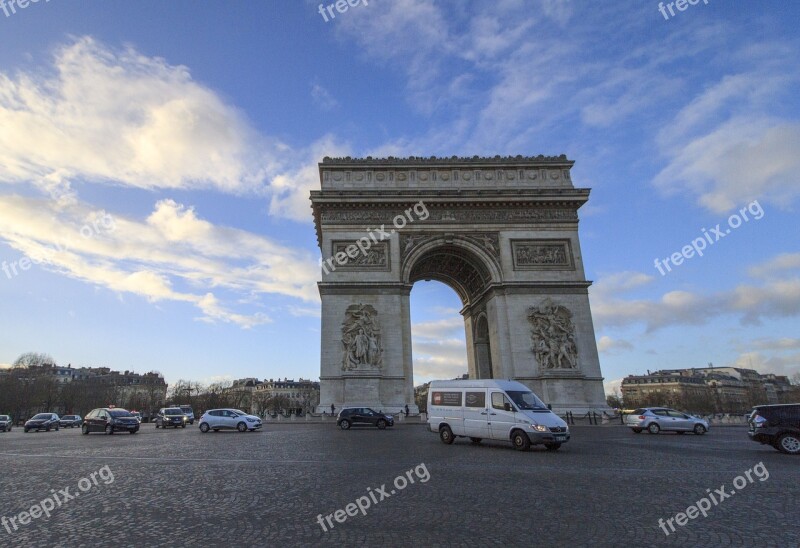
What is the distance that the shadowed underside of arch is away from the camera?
34000 mm

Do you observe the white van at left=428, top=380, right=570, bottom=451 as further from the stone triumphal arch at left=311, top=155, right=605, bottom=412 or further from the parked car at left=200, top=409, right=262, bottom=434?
the stone triumphal arch at left=311, top=155, right=605, bottom=412

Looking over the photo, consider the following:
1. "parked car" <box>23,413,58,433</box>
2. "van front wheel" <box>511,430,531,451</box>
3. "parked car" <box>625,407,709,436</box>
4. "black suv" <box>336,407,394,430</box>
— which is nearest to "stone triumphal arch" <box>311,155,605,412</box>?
"black suv" <box>336,407,394,430</box>

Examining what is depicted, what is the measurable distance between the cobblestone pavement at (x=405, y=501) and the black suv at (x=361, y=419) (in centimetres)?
1397

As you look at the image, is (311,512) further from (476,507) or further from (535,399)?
(535,399)

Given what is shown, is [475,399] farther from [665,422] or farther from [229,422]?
[229,422]

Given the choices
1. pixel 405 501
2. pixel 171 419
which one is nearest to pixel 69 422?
pixel 171 419

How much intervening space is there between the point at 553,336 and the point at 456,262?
956cm

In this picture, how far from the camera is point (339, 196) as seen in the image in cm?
3259

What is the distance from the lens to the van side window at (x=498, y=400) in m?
13.6

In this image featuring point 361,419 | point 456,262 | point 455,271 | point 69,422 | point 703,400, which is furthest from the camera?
point 703,400

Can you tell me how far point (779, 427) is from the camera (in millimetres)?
12719

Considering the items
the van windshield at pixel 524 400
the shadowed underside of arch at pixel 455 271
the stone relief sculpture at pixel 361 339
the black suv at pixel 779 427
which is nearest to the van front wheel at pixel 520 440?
the van windshield at pixel 524 400

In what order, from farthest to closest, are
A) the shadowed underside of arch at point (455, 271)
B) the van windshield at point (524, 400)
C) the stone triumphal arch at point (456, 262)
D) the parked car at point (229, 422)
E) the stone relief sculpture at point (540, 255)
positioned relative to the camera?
the shadowed underside of arch at point (455, 271) < the stone relief sculpture at point (540, 255) < the stone triumphal arch at point (456, 262) < the parked car at point (229, 422) < the van windshield at point (524, 400)

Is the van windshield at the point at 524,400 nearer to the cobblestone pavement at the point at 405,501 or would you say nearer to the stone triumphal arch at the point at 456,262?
the cobblestone pavement at the point at 405,501
